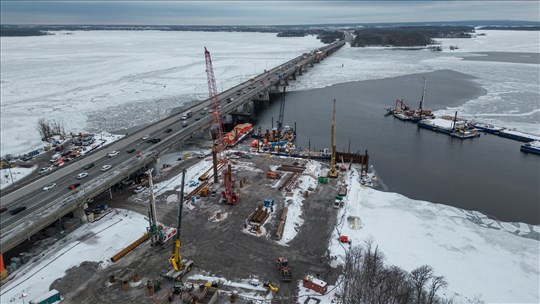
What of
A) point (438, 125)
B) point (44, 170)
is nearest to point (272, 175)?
point (44, 170)

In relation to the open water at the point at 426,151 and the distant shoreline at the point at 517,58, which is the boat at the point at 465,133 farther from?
the distant shoreline at the point at 517,58

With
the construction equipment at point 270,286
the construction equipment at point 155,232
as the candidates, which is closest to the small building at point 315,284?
the construction equipment at point 270,286

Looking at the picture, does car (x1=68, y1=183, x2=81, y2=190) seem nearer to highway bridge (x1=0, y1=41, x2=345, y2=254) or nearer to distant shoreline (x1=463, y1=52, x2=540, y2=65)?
highway bridge (x1=0, y1=41, x2=345, y2=254)

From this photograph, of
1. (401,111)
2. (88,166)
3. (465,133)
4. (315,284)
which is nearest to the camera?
(315,284)

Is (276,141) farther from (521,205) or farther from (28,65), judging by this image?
(28,65)

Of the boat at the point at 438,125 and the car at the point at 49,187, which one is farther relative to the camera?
the boat at the point at 438,125

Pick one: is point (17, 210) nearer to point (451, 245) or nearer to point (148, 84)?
point (451, 245)
